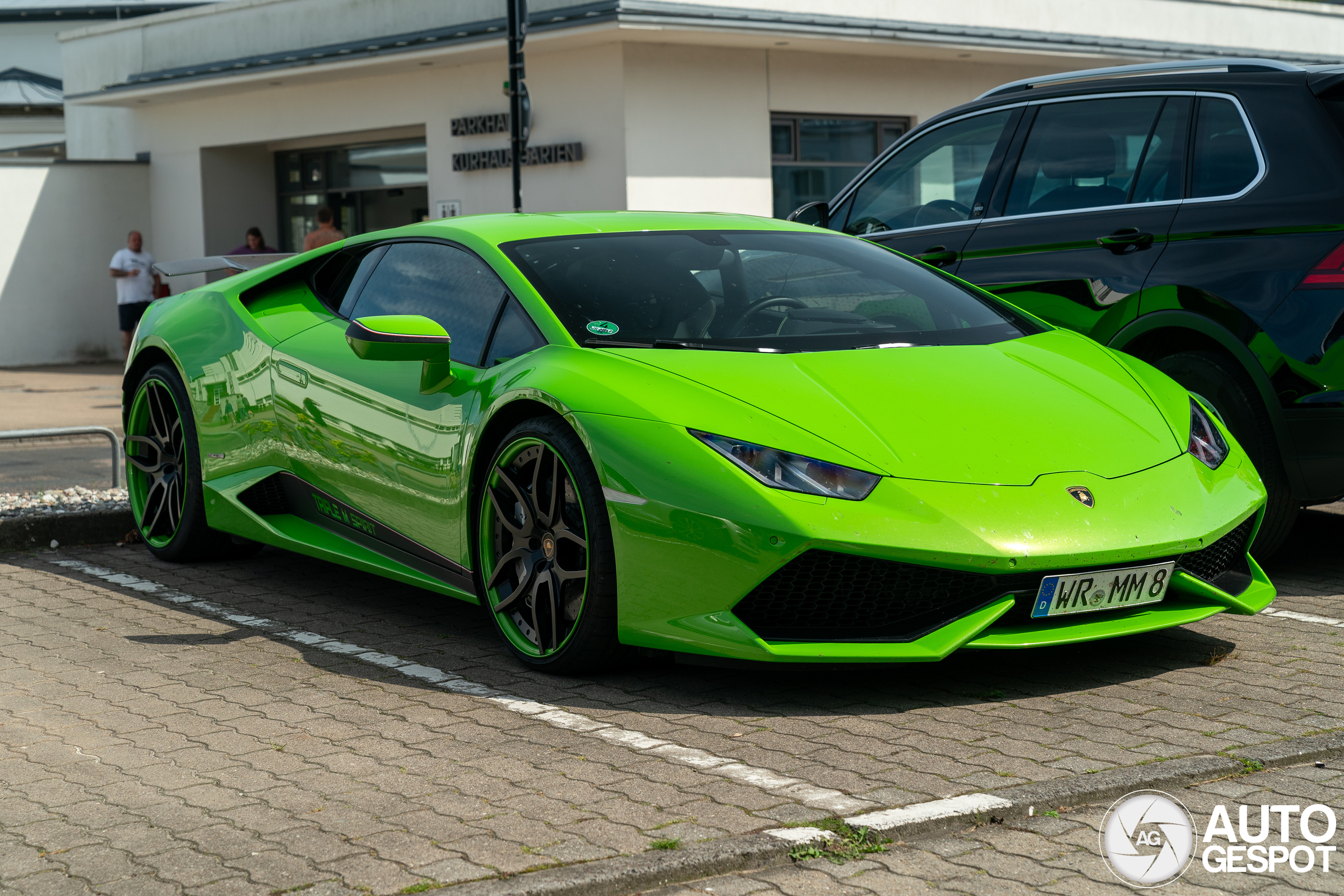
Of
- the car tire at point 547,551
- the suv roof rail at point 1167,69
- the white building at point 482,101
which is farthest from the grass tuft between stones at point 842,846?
the white building at point 482,101

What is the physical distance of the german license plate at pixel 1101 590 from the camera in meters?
4.11

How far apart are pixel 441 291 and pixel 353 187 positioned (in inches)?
724

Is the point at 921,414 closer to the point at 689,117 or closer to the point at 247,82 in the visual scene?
the point at 689,117

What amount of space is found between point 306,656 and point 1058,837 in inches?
104

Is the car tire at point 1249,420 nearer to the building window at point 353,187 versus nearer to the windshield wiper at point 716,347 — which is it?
the windshield wiper at point 716,347

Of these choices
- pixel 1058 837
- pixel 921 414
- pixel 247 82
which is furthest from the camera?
pixel 247 82

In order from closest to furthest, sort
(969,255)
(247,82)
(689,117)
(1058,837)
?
(1058,837), (969,255), (689,117), (247,82)

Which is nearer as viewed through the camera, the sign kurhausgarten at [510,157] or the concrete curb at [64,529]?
the concrete curb at [64,529]

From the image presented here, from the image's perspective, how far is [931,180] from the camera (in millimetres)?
6895

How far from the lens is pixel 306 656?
5.00 metres

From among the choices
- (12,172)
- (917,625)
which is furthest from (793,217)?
(12,172)

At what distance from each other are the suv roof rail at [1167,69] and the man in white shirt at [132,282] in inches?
691

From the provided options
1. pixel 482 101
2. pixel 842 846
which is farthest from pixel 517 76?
pixel 842 846

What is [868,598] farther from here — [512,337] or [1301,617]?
[1301,617]
